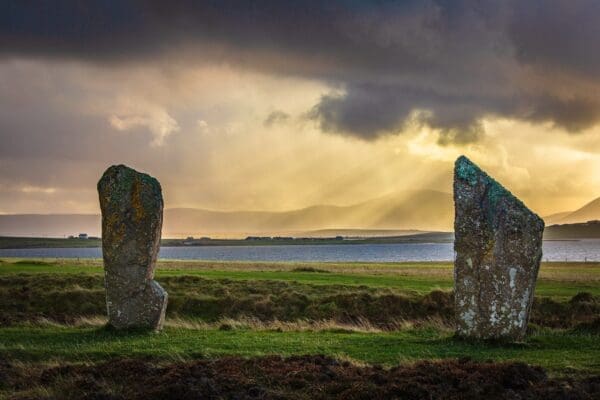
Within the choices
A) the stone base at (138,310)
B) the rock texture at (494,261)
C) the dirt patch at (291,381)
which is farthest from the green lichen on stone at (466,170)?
the stone base at (138,310)

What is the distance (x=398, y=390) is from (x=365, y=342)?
689 centimetres

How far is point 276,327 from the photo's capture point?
2591cm

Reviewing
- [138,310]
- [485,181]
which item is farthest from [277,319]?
[485,181]

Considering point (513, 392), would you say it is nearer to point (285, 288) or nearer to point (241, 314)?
point (241, 314)

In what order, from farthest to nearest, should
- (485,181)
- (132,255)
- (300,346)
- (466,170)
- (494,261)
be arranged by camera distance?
(132,255), (466,170), (485,181), (300,346), (494,261)

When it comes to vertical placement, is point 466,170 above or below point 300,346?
above

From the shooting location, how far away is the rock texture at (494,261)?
1975 cm

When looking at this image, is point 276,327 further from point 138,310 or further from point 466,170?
point 466,170

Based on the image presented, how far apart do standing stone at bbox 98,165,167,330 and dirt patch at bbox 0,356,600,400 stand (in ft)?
21.6

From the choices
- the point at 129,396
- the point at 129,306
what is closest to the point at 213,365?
the point at 129,396

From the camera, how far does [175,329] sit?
24.3 metres

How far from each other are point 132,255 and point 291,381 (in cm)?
1051

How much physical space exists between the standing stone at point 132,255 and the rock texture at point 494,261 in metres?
11.0

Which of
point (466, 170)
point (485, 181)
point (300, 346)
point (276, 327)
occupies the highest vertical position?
point (466, 170)
